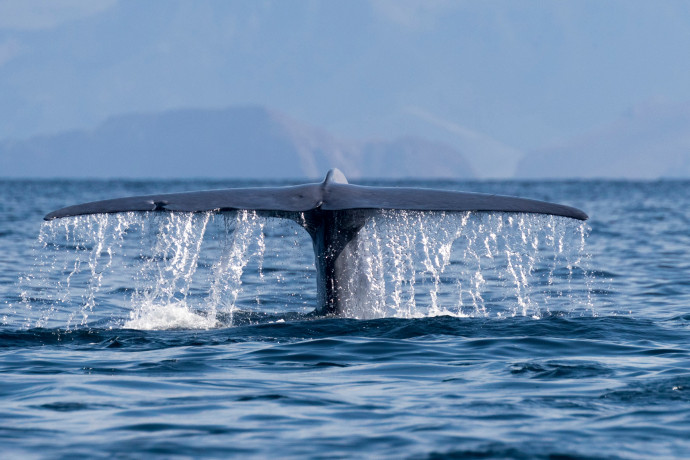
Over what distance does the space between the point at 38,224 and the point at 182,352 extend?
933 inches

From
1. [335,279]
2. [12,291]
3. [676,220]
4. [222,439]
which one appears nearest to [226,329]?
[335,279]

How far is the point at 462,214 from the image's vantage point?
8.96 meters

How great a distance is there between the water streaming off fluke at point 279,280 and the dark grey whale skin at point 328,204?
0.10 metres

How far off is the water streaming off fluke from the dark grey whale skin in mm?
102

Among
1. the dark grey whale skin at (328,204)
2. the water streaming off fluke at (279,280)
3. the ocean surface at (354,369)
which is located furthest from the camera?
the water streaming off fluke at (279,280)

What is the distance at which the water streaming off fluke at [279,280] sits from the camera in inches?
383

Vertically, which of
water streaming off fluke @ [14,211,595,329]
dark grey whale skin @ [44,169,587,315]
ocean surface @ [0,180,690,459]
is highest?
dark grey whale skin @ [44,169,587,315]

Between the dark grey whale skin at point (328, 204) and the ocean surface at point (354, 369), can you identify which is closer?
the ocean surface at point (354, 369)

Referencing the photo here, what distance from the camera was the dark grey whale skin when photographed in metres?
8.73

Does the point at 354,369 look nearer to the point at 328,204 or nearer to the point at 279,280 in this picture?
the point at 328,204

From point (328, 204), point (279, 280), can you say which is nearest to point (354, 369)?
point (328, 204)

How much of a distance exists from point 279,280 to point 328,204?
813 centimetres

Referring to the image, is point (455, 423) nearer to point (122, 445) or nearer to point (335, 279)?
point (122, 445)

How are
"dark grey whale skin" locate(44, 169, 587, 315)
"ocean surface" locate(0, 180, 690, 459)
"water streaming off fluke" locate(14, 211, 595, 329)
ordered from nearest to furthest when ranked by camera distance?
"ocean surface" locate(0, 180, 690, 459) → "dark grey whale skin" locate(44, 169, 587, 315) → "water streaming off fluke" locate(14, 211, 595, 329)
